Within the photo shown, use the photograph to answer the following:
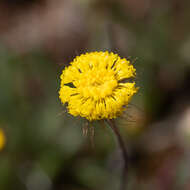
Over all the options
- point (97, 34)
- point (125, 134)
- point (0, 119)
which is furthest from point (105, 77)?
point (0, 119)

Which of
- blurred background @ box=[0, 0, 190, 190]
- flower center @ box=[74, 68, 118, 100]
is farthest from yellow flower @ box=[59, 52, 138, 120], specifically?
blurred background @ box=[0, 0, 190, 190]

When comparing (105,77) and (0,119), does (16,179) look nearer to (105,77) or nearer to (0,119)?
(0,119)

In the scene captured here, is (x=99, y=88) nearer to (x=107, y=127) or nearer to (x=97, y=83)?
(x=97, y=83)

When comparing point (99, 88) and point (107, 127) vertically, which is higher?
point (99, 88)

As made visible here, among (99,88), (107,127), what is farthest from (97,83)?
(107,127)

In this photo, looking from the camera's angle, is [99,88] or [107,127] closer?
[99,88]

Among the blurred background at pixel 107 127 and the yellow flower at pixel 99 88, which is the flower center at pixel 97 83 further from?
the blurred background at pixel 107 127

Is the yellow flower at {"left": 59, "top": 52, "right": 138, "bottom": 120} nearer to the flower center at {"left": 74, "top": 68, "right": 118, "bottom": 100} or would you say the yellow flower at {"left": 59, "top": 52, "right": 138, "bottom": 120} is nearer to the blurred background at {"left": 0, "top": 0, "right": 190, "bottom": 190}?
the flower center at {"left": 74, "top": 68, "right": 118, "bottom": 100}
